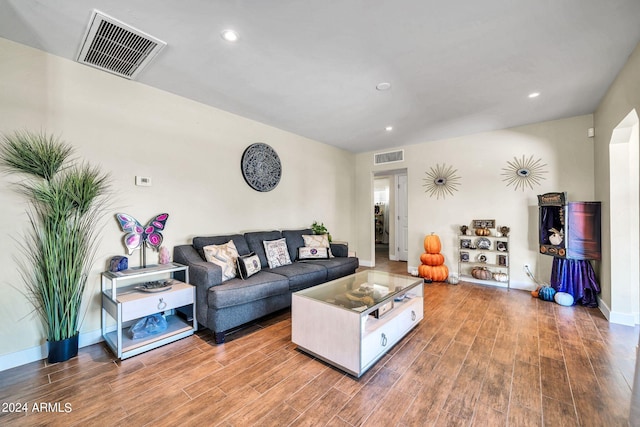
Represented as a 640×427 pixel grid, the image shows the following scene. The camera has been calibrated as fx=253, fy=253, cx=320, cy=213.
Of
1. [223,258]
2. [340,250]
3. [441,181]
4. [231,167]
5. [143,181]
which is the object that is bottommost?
[340,250]

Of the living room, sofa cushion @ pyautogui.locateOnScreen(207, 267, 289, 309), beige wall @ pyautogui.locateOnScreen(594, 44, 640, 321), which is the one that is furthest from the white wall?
sofa cushion @ pyautogui.locateOnScreen(207, 267, 289, 309)

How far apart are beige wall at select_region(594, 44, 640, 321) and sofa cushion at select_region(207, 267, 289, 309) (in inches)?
141

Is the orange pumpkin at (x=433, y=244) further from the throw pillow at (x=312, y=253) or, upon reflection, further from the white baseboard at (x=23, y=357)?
the white baseboard at (x=23, y=357)

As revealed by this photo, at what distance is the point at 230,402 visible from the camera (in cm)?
159

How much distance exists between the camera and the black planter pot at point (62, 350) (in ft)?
6.56

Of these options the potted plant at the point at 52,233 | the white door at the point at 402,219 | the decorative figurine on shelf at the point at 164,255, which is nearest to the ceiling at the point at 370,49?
the potted plant at the point at 52,233

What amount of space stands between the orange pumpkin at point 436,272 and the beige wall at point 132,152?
8.33 feet

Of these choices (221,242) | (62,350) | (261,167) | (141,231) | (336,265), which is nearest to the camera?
(62,350)

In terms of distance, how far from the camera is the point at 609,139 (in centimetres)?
282

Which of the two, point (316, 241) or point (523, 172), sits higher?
point (523, 172)

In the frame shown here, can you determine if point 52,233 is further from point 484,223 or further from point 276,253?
point 484,223

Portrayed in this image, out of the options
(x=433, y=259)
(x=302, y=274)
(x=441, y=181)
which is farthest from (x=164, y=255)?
(x=441, y=181)

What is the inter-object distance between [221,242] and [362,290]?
5.81ft

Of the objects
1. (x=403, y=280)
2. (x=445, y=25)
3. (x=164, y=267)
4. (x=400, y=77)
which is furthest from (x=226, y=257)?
(x=445, y=25)
